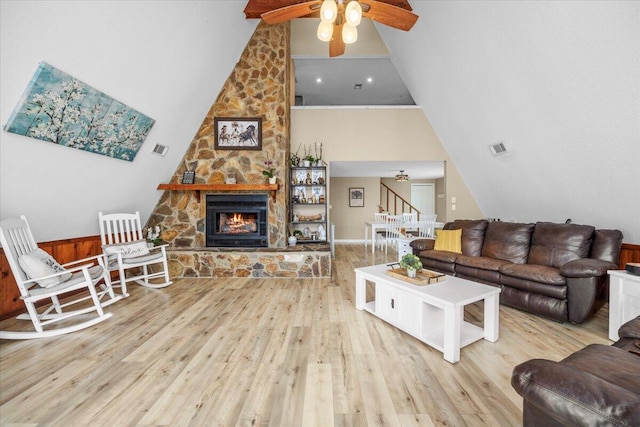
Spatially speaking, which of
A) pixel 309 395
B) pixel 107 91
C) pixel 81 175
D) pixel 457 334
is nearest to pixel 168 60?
pixel 107 91

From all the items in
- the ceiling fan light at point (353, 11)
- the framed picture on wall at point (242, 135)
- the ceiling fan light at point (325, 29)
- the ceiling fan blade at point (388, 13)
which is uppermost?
the ceiling fan blade at point (388, 13)

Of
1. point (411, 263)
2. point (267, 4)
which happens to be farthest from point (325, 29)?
point (411, 263)

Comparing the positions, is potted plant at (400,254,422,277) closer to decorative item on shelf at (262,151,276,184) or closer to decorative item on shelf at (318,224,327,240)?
decorative item on shelf at (318,224,327,240)

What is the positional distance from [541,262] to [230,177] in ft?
14.8

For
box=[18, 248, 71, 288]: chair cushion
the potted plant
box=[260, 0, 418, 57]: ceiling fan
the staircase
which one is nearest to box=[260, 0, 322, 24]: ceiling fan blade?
box=[260, 0, 418, 57]: ceiling fan

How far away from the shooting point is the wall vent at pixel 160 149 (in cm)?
412

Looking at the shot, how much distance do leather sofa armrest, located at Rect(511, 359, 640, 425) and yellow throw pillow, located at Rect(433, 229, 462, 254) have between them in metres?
3.33

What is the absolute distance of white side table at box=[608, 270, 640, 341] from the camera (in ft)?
7.59

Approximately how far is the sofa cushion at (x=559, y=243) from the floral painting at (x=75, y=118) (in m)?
5.04

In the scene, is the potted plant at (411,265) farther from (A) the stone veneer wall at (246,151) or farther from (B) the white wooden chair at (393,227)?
(B) the white wooden chair at (393,227)

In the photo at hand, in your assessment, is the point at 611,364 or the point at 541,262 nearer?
the point at 611,364

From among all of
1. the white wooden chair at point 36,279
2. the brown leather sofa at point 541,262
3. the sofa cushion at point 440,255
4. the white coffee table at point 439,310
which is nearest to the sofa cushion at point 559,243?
the brown leather sofa at point 541,262

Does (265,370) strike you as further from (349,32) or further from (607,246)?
(607,246)

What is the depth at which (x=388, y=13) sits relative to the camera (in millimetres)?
2404
